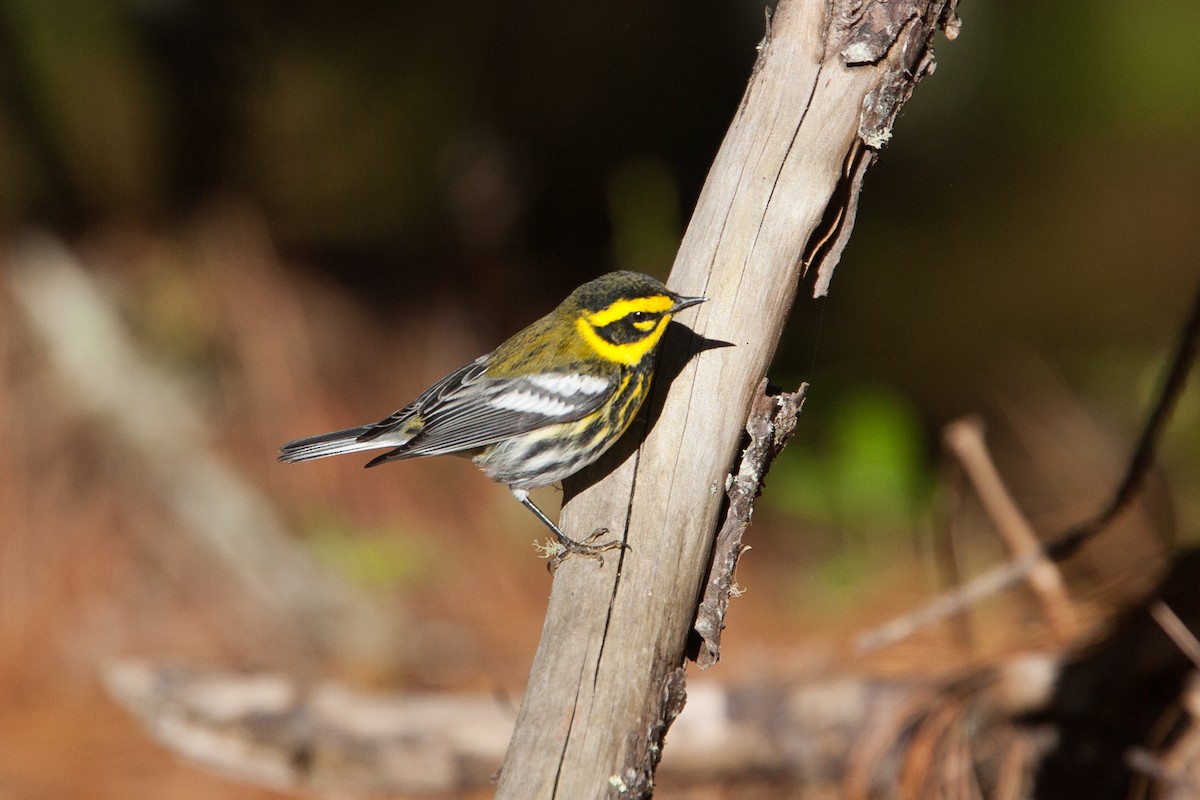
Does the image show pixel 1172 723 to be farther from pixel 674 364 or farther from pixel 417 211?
pixel 417 211

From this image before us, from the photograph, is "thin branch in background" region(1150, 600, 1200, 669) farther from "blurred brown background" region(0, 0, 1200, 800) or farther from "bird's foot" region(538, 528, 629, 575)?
"bird's foot" region(538, 528, 629, 575)

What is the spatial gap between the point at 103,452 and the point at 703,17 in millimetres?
4087

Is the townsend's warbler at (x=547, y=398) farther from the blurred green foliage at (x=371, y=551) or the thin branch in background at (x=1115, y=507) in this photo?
the blurred green foliage at (x=371, y=551)

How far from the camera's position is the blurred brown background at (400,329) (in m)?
4.55

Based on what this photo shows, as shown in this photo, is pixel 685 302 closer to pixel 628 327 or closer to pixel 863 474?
pixel 628 327

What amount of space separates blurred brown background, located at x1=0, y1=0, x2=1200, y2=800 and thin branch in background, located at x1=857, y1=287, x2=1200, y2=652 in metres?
0.89

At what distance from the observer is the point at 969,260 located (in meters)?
7.02

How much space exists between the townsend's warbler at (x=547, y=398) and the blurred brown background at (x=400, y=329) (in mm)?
1116

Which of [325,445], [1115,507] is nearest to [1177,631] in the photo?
[1115,507]

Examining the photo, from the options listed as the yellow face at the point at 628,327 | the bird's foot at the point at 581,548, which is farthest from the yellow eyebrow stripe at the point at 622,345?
the bird's foot at the point at 581,548

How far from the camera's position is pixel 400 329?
5.75 meters

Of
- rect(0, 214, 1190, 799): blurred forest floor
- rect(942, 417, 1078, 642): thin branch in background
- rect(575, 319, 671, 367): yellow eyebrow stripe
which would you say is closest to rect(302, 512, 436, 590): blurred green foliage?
rect(0, 214, 1190, 799): blurred forest floor

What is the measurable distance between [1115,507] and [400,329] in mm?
3985

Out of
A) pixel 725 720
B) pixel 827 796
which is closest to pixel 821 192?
pixel 725 720
